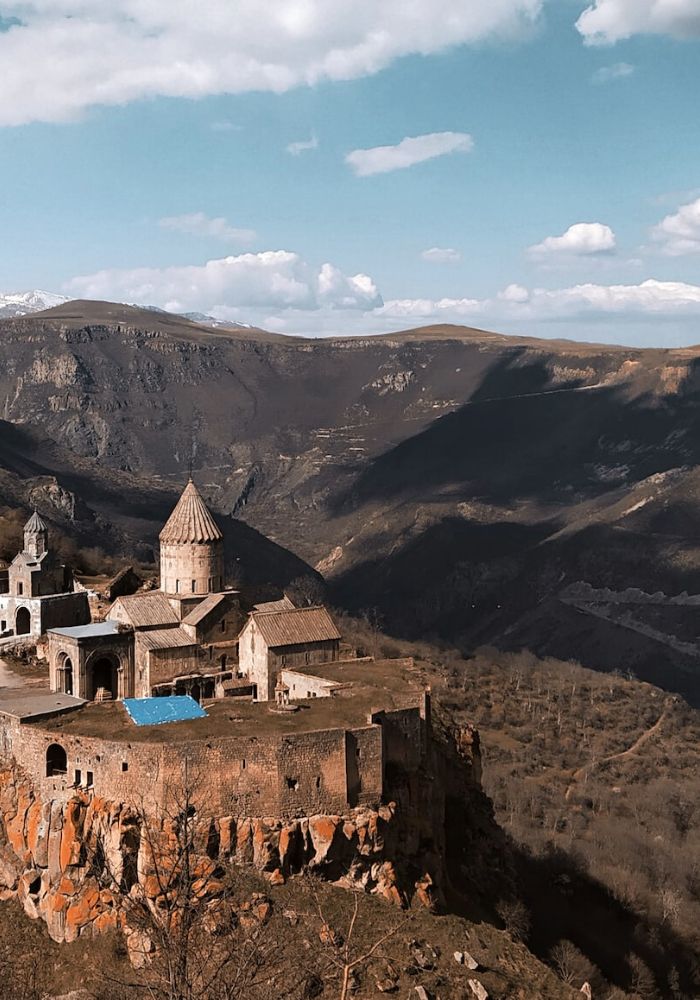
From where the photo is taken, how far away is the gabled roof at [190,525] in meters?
41.2

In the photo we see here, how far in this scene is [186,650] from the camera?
121 feet

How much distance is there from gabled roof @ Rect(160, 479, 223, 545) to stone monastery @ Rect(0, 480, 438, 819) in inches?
2.1

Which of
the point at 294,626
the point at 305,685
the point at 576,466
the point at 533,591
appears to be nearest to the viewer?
the point at 305,685

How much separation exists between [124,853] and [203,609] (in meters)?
12.4

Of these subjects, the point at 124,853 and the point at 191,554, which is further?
the point at 191,554

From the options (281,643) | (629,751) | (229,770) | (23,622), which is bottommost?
(629,751)

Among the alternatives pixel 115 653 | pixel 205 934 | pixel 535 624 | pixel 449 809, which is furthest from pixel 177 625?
pixel 535 624

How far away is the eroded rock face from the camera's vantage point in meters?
27.0

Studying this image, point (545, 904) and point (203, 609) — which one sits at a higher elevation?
point (203, 609)

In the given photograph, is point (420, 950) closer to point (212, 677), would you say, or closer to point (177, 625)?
point (212, 677)

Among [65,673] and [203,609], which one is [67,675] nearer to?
[65,673]

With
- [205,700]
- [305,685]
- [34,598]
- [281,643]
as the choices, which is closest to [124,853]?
[205,700]

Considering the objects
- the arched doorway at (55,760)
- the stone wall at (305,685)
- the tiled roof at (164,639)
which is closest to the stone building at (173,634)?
the tiled roof at (164,639)

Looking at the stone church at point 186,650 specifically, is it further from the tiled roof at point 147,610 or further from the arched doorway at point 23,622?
the arched doorway at point 23,622
